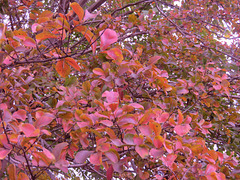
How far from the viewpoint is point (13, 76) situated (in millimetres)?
1287

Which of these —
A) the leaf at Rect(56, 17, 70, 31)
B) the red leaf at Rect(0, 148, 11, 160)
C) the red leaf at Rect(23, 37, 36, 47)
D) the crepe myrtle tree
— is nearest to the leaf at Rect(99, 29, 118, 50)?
the crepe myrtle tree

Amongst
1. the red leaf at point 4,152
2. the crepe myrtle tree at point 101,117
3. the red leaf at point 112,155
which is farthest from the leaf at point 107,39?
the red leaf at point 4,152

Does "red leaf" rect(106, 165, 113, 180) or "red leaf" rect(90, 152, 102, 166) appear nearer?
"red leaf" rect(90, 152, 102, 166)

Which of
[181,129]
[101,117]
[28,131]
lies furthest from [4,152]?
[181,129]

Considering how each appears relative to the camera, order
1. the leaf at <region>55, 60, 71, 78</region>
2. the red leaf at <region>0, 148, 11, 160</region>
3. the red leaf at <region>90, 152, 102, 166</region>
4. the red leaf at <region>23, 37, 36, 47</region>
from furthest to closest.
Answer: the leaf at <region>55, 60, 71, 78</region> → the red leaf at <region>23, 37, 36, 47</region> → the red leaf at <region>90, 152, 102, 166</region> → the red leaf at <region>0, 148, 11, 160</region>

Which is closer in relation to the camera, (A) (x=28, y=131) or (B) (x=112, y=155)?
(A) (x=28, y=131)

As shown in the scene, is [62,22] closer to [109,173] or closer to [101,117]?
[101,117]

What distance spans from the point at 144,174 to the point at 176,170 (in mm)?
162

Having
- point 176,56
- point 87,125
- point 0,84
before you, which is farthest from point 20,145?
point 176,56

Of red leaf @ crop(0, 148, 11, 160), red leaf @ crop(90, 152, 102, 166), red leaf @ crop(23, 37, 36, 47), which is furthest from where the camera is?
red leaf @ crop(23, 37, 36, 47)

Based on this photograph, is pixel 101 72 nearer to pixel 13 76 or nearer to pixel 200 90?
pixel 13 76

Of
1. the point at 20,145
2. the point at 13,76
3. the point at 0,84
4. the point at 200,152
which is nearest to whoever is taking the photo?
the point at 20,145

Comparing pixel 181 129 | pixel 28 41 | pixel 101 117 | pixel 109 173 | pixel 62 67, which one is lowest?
pixel 109 173

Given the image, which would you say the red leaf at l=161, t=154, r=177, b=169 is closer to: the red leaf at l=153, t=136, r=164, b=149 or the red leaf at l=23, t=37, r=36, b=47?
the red leaf at l=153, t=136, r=164, b=149
